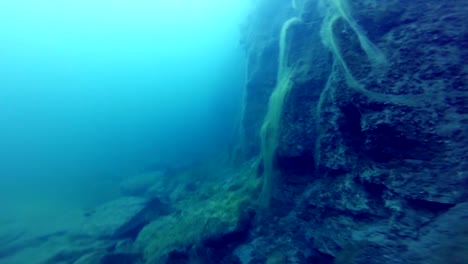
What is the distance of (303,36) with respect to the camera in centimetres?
794

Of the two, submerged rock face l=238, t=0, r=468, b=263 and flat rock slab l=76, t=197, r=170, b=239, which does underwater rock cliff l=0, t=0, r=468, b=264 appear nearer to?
submerged rock face l=238, t=0, r=468, b=263

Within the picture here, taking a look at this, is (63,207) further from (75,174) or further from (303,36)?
(303,36)

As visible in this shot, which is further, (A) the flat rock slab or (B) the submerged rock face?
(A) the flat rock slab

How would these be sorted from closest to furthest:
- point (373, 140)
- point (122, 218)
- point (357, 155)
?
point (373, 140) → point (357, 155) → point (122, 218)

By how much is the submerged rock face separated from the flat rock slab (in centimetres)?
773

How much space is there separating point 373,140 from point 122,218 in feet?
35.9

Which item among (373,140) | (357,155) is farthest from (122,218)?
(373,140)

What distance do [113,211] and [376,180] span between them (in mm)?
12396

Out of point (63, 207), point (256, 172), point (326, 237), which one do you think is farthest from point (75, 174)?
point (326, 237)

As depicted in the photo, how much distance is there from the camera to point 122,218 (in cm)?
1271

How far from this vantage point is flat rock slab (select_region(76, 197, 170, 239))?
12188 millimetres

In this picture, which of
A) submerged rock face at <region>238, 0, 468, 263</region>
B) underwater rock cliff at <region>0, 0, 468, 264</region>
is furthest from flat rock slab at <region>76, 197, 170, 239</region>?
submerged rock face at <region>238, 0, 468, 263</region>

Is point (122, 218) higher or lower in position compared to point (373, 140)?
higher

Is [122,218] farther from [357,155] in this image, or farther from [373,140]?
[373,140]
